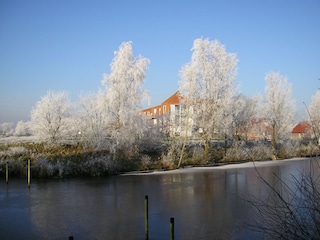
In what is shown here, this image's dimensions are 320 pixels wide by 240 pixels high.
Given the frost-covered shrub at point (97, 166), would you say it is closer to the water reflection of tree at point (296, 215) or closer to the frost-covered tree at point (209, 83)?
the frost-covered tree at point (209, 83)

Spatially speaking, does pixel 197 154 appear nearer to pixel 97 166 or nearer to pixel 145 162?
pixel 145 162

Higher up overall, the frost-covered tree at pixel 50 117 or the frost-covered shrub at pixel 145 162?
the frost-covered tree at pixel 50 117

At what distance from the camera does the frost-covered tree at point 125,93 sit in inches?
1139

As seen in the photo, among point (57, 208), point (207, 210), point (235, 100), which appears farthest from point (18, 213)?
point (235, 100)

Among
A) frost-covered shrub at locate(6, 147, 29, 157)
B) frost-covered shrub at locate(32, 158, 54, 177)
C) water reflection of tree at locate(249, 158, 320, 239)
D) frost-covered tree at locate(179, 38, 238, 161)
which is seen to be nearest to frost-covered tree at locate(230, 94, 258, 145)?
frost-covered tree at locate(179, 38, 238, 161)

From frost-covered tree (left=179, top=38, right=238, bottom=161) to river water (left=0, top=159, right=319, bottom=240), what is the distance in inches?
356

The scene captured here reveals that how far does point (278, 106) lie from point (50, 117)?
994 inches

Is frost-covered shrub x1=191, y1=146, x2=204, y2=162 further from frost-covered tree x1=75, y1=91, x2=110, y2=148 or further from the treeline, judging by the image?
frost-covered tree x1=75, y1=91, x2=110, y2=148

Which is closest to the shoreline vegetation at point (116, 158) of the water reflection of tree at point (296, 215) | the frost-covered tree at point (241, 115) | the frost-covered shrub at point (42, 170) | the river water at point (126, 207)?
the frost-covered shrub at point (42, 170)

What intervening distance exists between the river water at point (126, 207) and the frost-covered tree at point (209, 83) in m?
9.03

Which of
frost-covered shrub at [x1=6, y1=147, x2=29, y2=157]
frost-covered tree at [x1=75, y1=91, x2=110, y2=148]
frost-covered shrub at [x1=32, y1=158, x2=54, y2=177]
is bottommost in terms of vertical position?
frost-covered shrub at [x1=32, y1=158, x2=54, y2=177]

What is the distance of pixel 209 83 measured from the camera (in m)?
29.8

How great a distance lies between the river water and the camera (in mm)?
9789

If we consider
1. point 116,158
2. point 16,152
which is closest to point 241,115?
point 116,158
